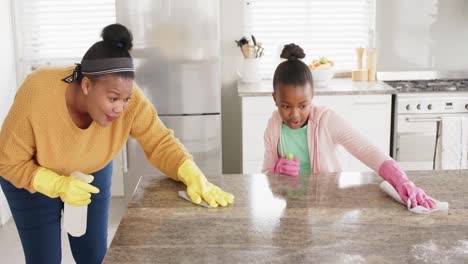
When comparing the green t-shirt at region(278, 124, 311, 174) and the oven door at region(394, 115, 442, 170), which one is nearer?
the green t-shirt at region(278, 124, 311, 174)

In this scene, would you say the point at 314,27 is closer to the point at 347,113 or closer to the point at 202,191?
the point at 347,113

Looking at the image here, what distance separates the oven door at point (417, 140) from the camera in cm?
356

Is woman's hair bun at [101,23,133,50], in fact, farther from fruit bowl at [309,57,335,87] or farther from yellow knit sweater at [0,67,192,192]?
fruit bowl at [309,57,335,87]

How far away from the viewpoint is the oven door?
11.7ft

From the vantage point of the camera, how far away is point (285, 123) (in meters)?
2.15

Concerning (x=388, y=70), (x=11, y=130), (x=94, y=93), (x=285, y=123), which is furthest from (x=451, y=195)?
(x=388, y=70)

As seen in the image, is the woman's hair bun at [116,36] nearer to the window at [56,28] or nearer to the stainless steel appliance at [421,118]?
the stainless steel appliance at [421,118]

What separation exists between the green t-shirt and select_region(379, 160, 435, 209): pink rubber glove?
37 centimetres

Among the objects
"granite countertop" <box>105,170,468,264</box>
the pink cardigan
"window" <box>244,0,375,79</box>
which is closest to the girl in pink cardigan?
the pink cardigan

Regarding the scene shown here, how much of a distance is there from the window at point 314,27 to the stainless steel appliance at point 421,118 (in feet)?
2.03

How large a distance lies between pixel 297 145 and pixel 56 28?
Result: 2.57 metres

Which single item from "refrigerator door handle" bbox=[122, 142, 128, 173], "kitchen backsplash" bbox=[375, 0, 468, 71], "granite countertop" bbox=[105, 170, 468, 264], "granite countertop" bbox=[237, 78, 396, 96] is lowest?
"refrigerator door handle" bbox=[122, 142, 128, 173]

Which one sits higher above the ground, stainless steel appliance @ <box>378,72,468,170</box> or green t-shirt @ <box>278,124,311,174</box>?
green t-shirt @ <box>278,124,311,174</box>

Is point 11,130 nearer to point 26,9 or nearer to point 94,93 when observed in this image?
point 94,93
